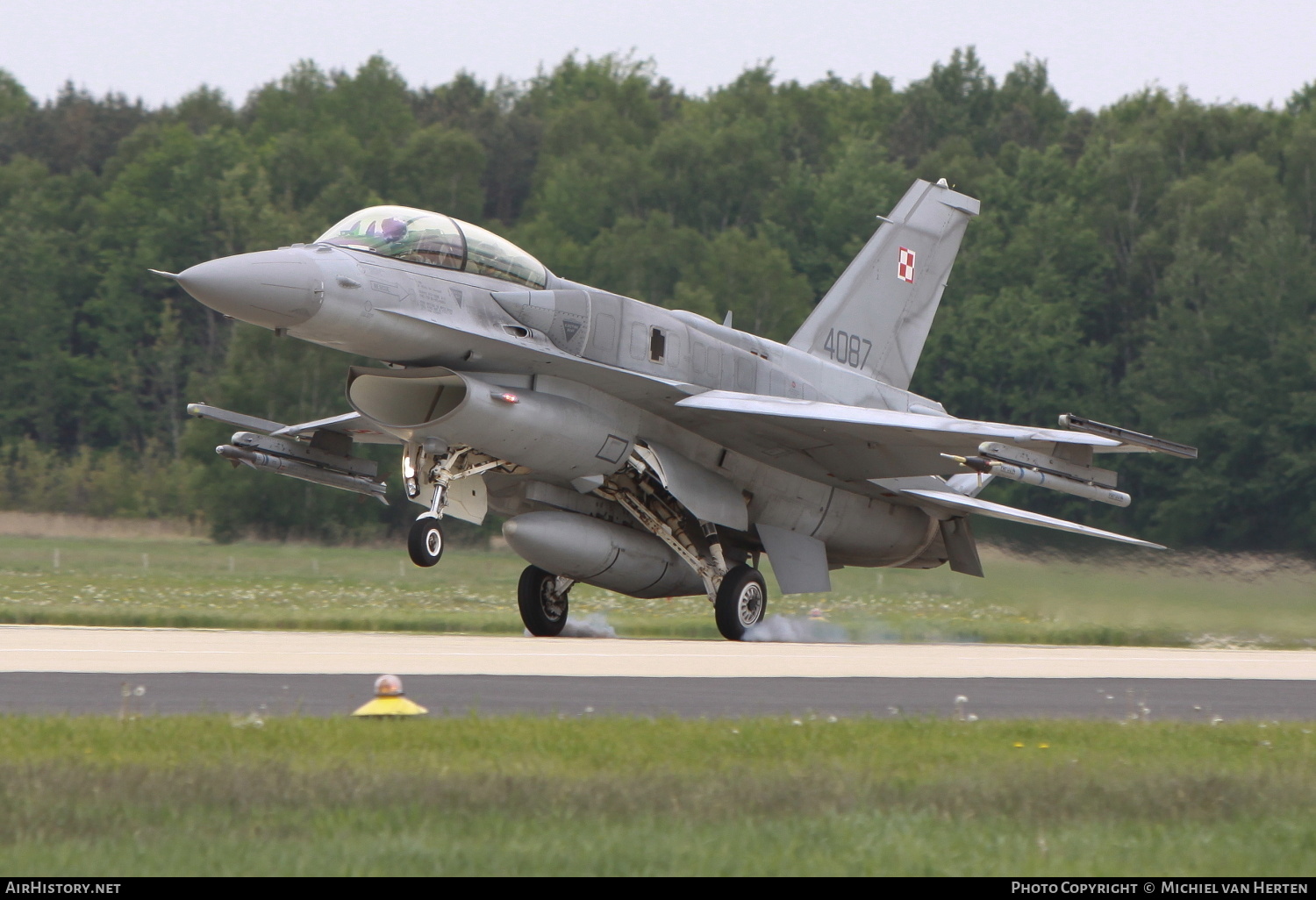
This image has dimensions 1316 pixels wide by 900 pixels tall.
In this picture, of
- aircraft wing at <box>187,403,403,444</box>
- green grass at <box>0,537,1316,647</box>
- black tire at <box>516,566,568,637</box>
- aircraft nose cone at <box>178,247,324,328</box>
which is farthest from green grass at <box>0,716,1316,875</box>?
green grass at <box>0,537,1316,647</box>

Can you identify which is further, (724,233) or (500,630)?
(724,233)

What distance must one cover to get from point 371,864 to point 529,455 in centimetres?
993

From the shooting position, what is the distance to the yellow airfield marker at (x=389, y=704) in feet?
25.3

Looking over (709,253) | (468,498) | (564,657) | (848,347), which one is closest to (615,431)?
(468,498)

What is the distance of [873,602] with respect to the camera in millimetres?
25328

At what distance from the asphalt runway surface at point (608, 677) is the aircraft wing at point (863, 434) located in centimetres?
199

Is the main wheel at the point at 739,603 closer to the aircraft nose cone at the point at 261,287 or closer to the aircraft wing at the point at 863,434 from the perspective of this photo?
the aircraft wing at the point at 863,434

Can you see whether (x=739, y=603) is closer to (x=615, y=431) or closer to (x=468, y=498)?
(x=615, y=431)

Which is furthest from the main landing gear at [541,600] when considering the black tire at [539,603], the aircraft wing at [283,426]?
the aircraft wing at [283,426]

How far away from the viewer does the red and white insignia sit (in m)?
19.4

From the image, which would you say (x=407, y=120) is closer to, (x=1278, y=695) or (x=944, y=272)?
(x=944, y=272)

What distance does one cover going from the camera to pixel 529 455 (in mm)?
14758
